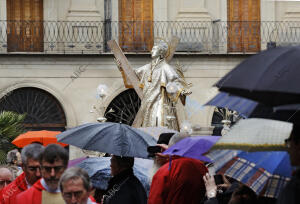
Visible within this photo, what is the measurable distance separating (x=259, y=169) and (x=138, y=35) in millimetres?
17150

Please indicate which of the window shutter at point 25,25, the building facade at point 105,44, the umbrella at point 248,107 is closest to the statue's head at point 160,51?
the building facade at point 105,44

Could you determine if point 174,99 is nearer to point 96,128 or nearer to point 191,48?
point 191,48

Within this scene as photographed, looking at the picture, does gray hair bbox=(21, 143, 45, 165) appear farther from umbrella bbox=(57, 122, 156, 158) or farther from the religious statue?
the religious statue

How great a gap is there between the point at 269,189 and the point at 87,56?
16765mm

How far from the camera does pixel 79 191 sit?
5.67 metres

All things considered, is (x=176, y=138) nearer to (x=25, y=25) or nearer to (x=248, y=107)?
(x=248, y=107)

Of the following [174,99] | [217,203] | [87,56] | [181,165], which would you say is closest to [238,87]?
[217,203]

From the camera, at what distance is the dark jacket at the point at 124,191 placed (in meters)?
7.42

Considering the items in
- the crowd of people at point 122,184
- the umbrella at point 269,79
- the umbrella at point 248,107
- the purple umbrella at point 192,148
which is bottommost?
the crowd of people at point 122,184

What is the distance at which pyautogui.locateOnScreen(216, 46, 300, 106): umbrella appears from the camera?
197 inches

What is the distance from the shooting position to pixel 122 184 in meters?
7.48

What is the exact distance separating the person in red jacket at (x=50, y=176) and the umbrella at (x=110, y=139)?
171cm

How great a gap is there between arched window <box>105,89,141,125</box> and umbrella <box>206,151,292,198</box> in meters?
16.3

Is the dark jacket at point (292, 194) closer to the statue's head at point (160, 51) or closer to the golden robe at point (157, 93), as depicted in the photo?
the golden robe at point (157, 93)
